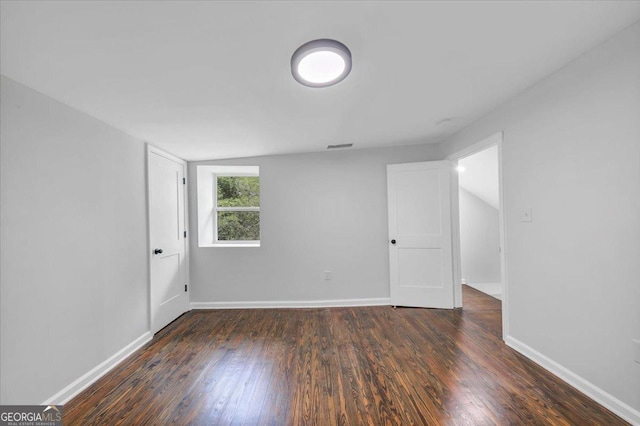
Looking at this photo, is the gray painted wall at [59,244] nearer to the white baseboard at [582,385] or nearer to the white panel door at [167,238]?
the white panel door at [167,238]

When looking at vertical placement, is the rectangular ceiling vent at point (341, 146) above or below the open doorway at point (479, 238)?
above

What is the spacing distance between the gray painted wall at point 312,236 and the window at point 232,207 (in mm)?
383

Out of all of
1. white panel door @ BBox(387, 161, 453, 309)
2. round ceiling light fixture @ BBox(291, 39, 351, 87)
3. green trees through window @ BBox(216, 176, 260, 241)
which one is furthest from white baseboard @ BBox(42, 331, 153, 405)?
white panel door @ BBox(387, 161, 453, 309)

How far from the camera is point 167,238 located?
3.15 meters

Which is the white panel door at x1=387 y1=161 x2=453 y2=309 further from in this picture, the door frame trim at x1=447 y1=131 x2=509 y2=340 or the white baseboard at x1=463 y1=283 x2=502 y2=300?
the white baseboard at x1=463 y1=283 x2=502 y2=300

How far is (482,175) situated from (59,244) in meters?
4.99

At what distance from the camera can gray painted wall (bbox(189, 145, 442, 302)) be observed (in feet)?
12.0

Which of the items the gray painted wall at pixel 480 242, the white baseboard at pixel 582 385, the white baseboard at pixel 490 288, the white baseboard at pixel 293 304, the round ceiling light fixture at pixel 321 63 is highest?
the round ceiling light fixture at pixel 321 63

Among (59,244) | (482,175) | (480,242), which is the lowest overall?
(480,242)

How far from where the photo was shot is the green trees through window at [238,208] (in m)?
4.12

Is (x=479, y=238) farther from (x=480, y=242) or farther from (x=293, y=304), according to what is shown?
(x=293, y=304)

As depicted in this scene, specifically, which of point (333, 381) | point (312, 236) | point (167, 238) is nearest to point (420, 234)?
point (312, 236)

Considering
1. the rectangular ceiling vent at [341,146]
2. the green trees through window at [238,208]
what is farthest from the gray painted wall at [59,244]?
the rectangular ceiling vent at [341,146]

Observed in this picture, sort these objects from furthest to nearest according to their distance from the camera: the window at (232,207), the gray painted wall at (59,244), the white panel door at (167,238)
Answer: the window at (232,207), the white panel door at (167,238), the gray painted wall at (59,244)
